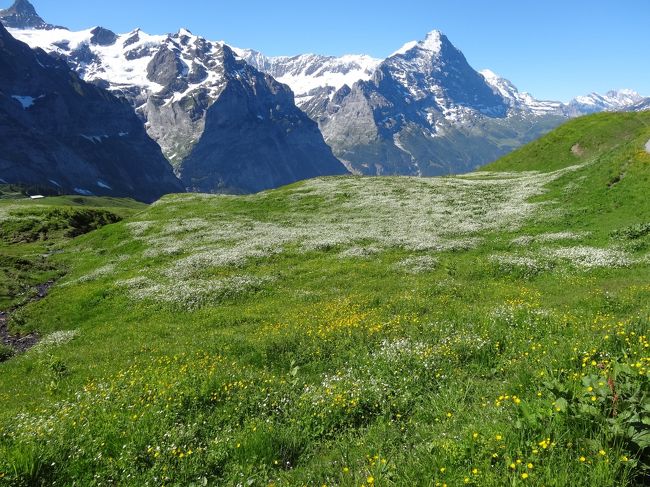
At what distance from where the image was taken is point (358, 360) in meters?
14.6

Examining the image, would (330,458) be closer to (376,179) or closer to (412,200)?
(412,200)

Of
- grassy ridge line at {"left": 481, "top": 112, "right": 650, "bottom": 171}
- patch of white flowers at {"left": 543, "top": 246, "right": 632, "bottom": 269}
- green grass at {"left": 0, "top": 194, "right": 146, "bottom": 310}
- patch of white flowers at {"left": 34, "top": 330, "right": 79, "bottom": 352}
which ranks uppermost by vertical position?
grassy ridge line at {"left": 481, "top": 112, "right": 650, "bottom": 171}

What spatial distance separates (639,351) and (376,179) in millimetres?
71659

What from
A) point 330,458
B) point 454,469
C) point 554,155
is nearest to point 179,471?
point 330,458

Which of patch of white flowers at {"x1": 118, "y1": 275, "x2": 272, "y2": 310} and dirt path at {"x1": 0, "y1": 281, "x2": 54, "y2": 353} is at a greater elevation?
patch of white flowers at {"x1": 118, "y1": 275, "x2": 272, "y2": 310}

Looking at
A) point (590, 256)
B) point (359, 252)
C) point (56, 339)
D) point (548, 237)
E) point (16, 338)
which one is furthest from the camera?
point (359, 252)

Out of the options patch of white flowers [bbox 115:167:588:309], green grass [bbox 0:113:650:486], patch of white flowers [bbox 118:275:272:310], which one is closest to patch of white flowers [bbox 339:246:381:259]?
patch of white flowers [bbox 115:167:588:309]

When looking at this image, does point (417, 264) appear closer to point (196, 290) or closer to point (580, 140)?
point (196, 290)

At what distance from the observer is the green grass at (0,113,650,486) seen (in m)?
7.37

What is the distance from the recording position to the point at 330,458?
9.01 meters

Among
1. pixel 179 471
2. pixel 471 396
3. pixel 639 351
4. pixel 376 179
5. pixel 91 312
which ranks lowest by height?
pixel 91 312

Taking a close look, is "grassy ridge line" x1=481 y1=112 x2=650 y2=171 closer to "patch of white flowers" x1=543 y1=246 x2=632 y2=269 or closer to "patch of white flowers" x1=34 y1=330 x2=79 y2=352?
"patch of white flowers" x1=543 y1=246 x2=632 y2=269

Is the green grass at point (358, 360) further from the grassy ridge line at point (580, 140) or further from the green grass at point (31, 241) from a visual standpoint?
the grassy ridge line at point (580, 140)

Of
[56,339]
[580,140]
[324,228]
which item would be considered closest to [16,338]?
[56,339]
